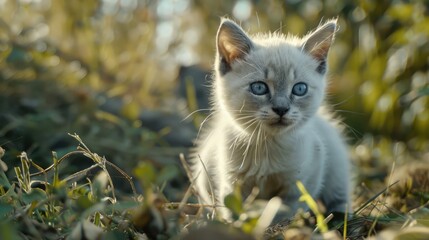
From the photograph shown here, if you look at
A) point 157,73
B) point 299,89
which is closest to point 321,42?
point 299,89

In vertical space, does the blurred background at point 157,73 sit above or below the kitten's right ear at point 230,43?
below

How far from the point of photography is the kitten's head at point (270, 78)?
6.22ft

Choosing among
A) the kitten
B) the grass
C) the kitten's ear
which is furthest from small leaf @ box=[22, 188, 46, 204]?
the kitten's ear

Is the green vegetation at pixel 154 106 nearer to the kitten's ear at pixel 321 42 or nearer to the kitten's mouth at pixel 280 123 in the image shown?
the kitten's ear at pixel 321 42

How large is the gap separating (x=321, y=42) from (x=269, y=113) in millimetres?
410

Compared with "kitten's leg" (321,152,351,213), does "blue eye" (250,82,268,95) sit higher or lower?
higher

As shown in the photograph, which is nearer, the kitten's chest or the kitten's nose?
the kitten's nose

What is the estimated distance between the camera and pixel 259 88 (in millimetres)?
1938

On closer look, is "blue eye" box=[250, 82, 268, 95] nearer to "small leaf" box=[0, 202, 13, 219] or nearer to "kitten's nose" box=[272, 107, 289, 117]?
"kitten's nose" box=[272, 107, 289, 117]

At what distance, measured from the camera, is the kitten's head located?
6.22 ft

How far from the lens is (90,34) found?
409 centimetres

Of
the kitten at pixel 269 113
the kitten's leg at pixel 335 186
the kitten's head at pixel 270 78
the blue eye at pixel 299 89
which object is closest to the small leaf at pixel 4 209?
the kitten at pixel 269 113

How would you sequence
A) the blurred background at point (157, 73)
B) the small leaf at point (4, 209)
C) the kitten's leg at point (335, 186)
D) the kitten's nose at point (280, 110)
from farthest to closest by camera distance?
the blurred background at point (157, 73) < the kitten's leg at point (335, 186) < the kitten's nose at point (280, 110) < the small leaf at point (4, 209)

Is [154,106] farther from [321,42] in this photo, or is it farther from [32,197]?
[32,197]
